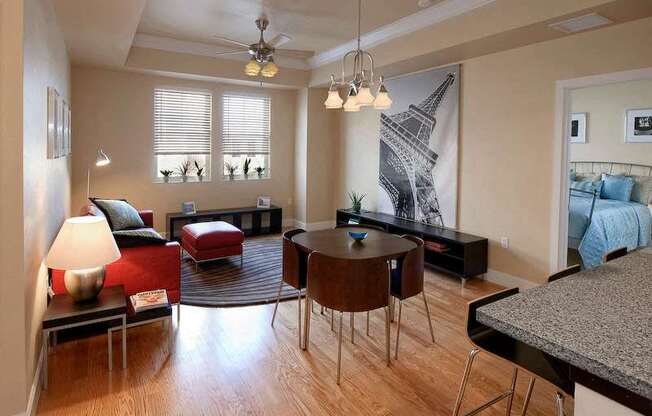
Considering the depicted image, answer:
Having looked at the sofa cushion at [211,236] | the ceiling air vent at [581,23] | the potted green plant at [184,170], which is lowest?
the sofa cushion at [211,236]

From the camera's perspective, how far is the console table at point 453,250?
4.40 metres

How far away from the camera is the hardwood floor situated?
2314mm

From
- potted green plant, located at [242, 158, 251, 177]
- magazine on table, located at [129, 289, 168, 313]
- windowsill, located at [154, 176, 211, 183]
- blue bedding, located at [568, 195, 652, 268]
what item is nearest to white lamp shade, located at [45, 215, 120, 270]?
magazine on table, located at [129, 289, 168, 313]

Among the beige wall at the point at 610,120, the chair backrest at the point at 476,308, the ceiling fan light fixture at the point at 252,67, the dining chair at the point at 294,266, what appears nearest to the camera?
the chair backrest at the point at 476,308

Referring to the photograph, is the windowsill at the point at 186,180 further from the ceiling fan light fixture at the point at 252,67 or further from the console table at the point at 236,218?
the ceiling fan light fixture at the point at 252,67

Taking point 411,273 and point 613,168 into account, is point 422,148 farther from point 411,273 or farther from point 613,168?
point 613,168

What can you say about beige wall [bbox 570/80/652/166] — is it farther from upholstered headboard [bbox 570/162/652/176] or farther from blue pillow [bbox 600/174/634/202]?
blue pillow [bbox 600/174/634/202]

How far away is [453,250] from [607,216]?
2.01m

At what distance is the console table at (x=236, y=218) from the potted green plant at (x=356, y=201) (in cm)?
125

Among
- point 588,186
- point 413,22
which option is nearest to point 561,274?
point 413,22

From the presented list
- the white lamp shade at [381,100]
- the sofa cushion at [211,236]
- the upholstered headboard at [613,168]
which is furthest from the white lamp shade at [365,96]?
the upholstered headboard at [613,168]

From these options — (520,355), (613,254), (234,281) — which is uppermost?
(613,254)

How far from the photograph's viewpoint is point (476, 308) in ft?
5.68

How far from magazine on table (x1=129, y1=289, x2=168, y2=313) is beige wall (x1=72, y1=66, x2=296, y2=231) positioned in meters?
3.37
